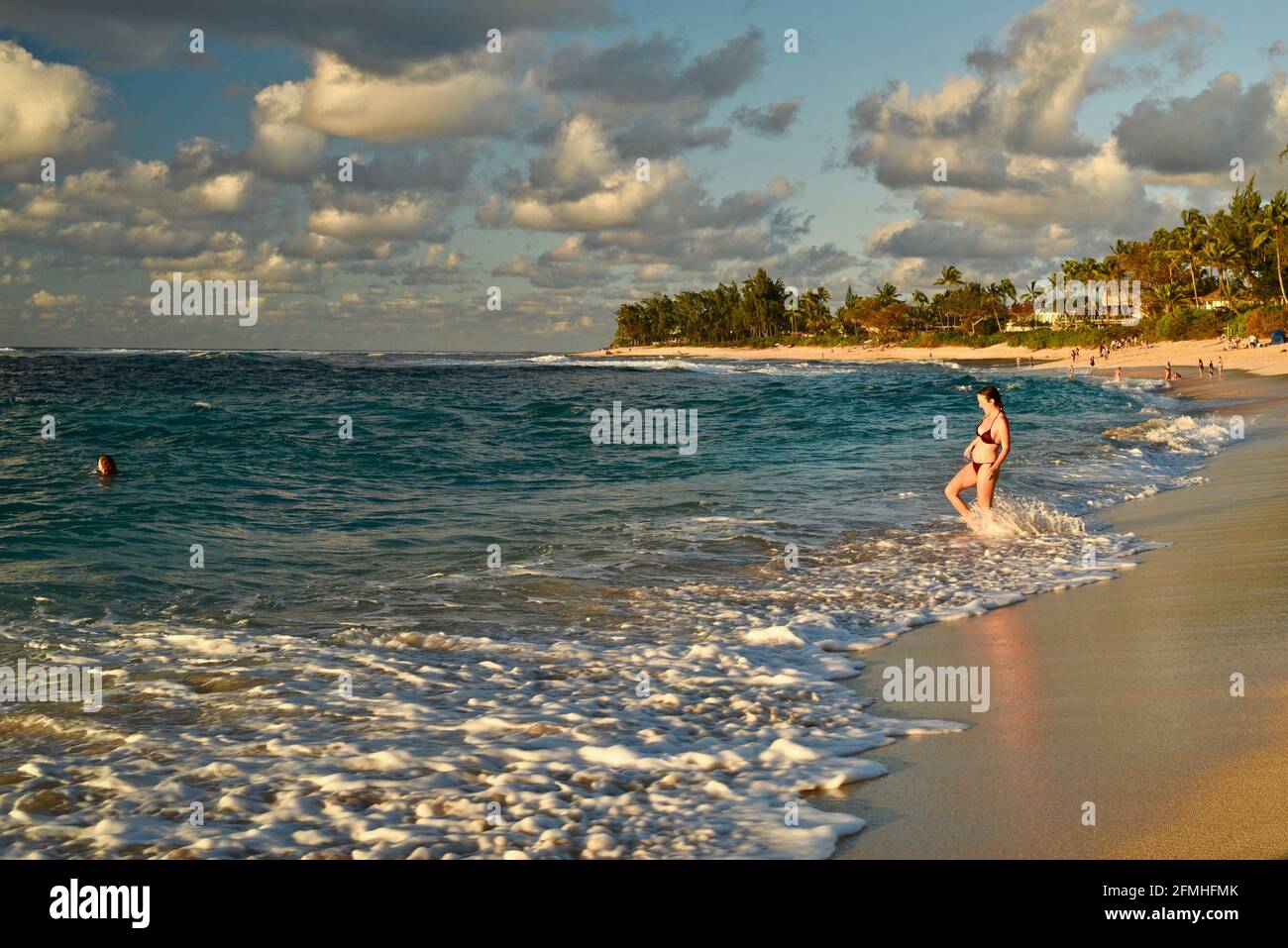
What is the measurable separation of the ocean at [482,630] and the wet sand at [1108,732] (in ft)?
1.08

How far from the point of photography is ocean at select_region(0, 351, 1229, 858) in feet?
14.6

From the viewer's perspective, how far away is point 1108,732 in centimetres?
507

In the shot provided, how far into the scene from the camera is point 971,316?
5984 inches

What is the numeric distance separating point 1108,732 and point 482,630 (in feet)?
15.8

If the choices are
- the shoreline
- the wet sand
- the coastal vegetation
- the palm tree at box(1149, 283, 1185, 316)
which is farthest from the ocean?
the palm tree at box(1149, 283, 1185, 316)

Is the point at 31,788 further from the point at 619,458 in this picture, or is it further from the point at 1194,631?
the point at 619,458

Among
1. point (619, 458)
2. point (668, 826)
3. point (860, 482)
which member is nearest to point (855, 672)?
point (668, 826)

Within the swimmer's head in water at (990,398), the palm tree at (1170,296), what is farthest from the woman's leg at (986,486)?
the palm tree at (1170,296)

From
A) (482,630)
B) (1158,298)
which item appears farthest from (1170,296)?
(482,630)

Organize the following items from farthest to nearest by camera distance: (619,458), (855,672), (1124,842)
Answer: (619,458)
(855,672)
(1124,842)

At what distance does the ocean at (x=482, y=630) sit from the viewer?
4465mm

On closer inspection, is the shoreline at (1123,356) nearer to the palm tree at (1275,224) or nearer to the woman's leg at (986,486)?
the palm tree at (1275,224)

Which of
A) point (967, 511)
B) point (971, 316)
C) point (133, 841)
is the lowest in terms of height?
point (133, 841)
